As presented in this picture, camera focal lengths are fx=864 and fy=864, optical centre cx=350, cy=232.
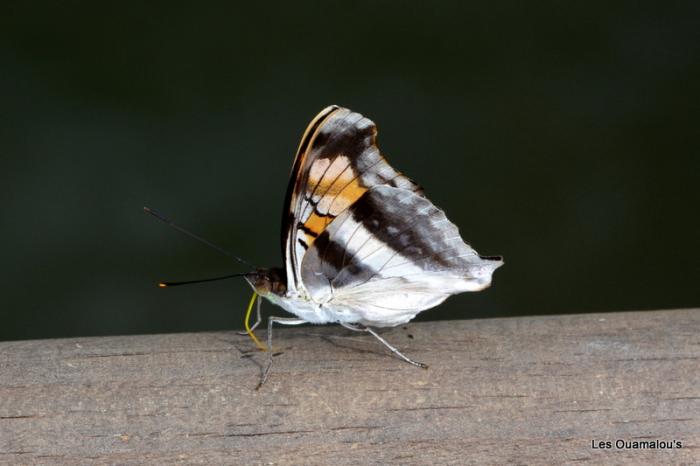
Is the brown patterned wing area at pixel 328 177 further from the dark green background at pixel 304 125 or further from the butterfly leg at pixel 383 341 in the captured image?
the dark green background at pixel 304 125

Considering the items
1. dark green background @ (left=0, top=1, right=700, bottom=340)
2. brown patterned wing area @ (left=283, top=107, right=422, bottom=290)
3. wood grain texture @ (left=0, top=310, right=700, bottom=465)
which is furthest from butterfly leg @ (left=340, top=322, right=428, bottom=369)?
dark green background @ (left=0, top=1, right=700, bottom=340)

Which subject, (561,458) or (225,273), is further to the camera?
(225,273)

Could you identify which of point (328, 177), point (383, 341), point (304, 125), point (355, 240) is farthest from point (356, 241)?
point (304, 125)

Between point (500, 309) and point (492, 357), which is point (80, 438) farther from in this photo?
point (500, 309)

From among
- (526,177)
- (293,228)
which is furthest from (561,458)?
(526,177)

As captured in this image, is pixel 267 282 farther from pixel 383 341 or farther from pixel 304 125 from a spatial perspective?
pixel 304 125

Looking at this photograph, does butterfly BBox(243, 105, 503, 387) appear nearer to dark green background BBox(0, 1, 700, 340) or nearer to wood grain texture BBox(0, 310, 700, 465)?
wood grain texture BBox(0, 310, 700, 465)
